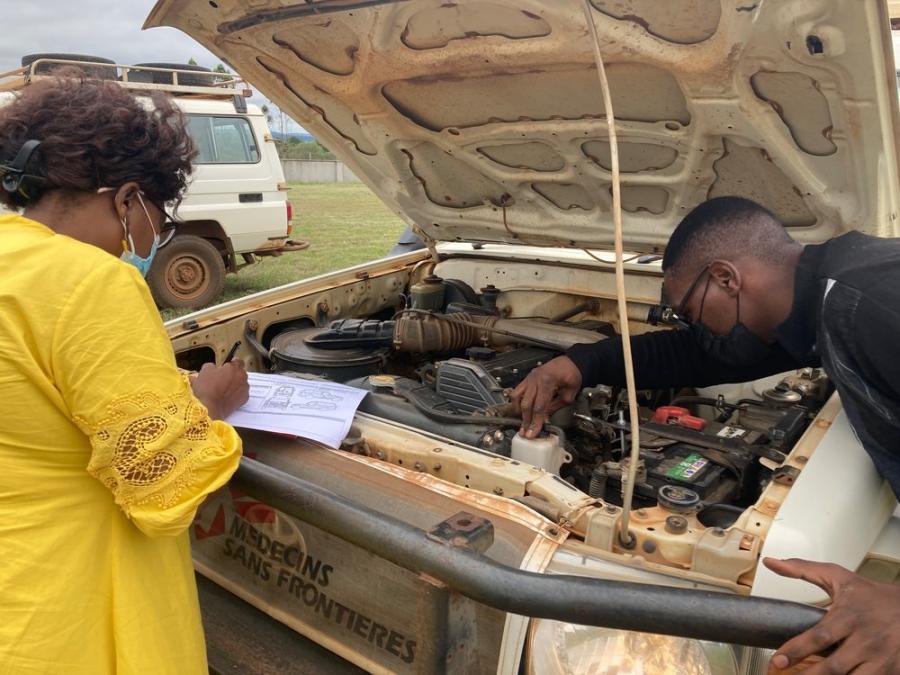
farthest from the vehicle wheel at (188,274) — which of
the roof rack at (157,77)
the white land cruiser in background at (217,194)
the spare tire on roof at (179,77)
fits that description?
the spare tire on roof at (179,77)

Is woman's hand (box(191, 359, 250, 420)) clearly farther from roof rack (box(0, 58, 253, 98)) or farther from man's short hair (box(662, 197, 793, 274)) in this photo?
roof rack (box(0, 58, 253, 98))

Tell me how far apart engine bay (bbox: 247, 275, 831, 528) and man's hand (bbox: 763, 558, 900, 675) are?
41 centimetres

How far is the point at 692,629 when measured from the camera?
0.98 metres

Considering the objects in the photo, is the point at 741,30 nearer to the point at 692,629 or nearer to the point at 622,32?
the point at 622,32

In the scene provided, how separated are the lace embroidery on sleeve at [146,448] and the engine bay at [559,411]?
0.86 meters

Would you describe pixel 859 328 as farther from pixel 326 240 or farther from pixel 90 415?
pixel 326 240

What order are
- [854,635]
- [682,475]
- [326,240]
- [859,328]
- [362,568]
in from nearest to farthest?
[854,635]
[859,328]
[362,568]
[682,475]
[326,240]

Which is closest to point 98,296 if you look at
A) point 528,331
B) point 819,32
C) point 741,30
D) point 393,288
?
point 741,30

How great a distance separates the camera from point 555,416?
215 centimetres

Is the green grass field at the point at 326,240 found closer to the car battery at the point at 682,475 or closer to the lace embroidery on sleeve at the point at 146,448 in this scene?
the car battery at the point at 682,475

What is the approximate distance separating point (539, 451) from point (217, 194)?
6939 millimetres

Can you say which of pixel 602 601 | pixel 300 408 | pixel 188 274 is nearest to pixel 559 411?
pixel 300 408

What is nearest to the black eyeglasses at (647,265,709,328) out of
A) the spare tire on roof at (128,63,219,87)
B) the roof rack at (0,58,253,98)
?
the roof rack at (0,58,253,98)

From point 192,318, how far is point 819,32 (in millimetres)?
2240
